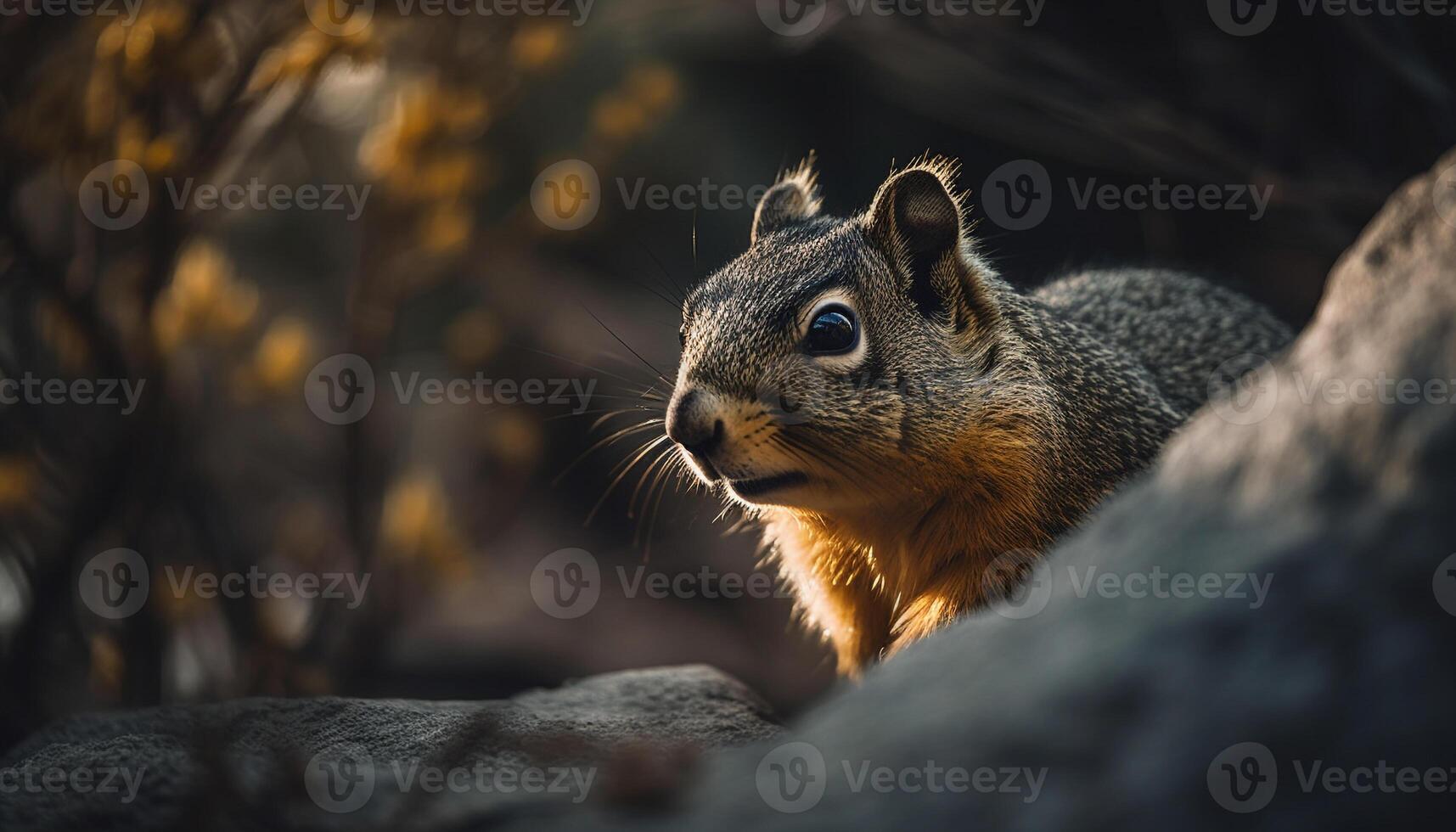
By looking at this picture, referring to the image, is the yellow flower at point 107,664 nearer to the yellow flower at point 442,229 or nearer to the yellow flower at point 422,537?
the yellow flower at point 422,537

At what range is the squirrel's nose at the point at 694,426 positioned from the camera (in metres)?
2.14

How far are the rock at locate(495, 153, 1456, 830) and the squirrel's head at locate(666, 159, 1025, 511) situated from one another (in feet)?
2.85

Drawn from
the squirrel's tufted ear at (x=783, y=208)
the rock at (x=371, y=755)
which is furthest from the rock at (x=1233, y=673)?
the squirrel's tufted ear at (x=783, y=208)

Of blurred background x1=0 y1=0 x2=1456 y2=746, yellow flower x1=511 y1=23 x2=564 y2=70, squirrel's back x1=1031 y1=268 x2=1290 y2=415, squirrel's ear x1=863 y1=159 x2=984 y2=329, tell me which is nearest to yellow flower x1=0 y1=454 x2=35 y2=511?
blurred background x1=0 y1=0 x2=1456 y2=746

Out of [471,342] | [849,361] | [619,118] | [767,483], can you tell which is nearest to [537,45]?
[619,118]

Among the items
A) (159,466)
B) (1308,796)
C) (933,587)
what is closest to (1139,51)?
(933,587)

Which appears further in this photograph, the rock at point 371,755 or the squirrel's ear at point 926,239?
the squirrel's ear at point 926,239

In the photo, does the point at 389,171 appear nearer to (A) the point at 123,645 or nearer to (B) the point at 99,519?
(B) the point at 99,519

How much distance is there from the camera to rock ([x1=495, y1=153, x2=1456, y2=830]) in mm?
1043

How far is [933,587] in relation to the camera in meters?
2.35

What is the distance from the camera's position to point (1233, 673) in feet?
3.62

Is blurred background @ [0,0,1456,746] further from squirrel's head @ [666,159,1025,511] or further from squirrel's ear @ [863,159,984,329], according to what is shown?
squirrel's ear @ [863,159,984,329]

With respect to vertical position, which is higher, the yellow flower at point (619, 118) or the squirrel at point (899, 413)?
the yellow flower at point (619, 118)

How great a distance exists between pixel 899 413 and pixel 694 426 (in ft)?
1.43
